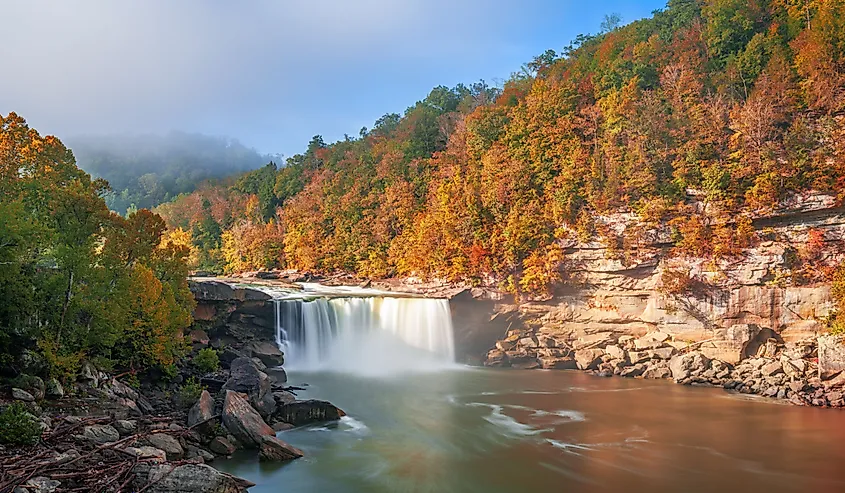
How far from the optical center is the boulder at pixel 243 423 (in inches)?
505

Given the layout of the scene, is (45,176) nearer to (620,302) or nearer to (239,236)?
(620,302)

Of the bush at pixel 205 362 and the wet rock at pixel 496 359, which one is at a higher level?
the bush at pixel 205 362

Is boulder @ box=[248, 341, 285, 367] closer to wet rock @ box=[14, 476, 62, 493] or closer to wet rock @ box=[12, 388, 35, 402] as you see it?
wet rock @ box=[12, 388, 35, 402]

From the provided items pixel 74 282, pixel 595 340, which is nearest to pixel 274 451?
pixel 74 282

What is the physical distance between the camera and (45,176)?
19.3 m

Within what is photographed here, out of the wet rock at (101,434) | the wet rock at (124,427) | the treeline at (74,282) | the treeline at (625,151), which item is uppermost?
the treeline at (625,151)

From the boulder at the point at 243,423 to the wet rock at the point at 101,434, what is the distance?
9.17ft

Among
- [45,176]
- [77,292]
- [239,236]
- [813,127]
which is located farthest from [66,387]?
[239,236]

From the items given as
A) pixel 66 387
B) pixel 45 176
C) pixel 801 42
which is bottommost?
pixel 66 387

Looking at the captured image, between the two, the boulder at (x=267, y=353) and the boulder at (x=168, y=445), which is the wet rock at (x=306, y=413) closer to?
the boulder at (x=168, y=445)

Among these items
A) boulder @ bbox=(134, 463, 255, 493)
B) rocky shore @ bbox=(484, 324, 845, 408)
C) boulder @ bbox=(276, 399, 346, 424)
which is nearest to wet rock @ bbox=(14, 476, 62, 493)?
boulder @ bbox=(134, 463, 255, 493)

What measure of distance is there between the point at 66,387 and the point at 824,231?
26993 millimetres

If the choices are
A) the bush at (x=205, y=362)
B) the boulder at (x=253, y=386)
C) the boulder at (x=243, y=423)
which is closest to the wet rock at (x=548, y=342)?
the boulder at (x=253, y=386)

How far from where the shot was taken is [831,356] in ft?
62.4
